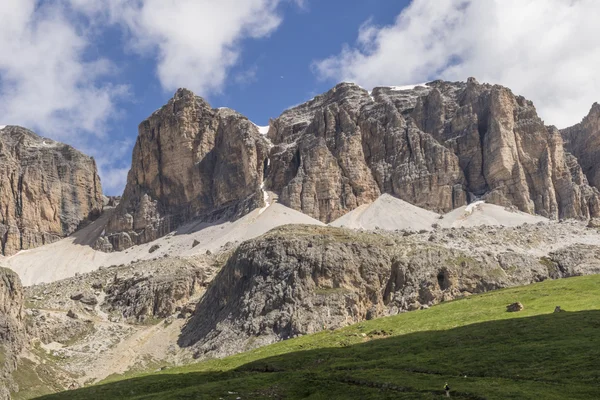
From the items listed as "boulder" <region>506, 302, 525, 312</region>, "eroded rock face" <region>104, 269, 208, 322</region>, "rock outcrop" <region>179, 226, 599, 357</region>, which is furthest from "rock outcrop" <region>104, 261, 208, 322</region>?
"boulder" <region>506, 302, 525, 312</region>

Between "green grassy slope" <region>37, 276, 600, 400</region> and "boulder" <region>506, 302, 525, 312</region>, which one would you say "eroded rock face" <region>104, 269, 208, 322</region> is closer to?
"green grassy slope" <region>37, 276, 600, 400</region>

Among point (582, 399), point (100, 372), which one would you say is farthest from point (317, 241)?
point (582, 399)

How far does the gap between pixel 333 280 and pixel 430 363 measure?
82485 millimetres

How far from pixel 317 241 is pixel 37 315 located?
72115mm

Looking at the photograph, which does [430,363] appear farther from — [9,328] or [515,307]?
[9,328]

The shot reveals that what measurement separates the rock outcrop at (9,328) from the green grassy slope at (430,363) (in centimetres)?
3101

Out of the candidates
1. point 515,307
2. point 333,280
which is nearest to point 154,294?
point 333,280

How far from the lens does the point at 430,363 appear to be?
66000 mm

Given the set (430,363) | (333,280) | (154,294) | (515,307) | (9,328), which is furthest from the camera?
(154,294)

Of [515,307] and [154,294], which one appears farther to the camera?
[154,294]

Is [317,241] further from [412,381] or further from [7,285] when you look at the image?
[412,381]

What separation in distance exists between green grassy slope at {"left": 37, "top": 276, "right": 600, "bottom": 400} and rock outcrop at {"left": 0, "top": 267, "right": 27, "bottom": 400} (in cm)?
3101

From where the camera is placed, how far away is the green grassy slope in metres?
53.8

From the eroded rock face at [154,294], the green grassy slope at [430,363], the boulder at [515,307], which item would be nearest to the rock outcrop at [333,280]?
the eroded rock face at [154,294]
